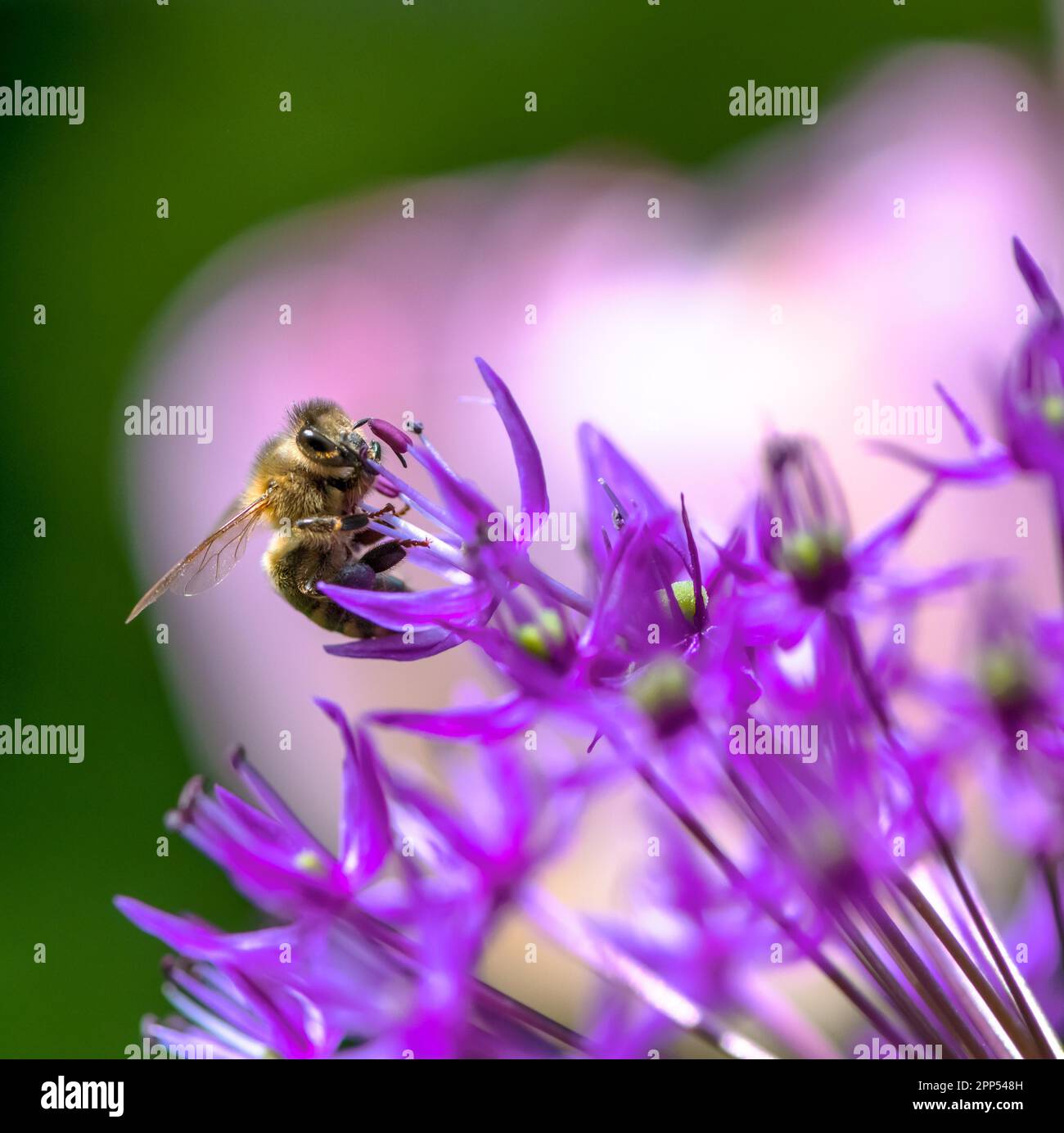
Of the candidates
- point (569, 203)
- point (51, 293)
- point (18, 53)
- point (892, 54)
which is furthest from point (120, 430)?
point (892, 54)

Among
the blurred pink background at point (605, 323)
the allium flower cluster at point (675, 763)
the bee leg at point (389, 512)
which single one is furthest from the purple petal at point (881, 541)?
the blurred pink background at point (605, 323)

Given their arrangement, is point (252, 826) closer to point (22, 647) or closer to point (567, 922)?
point (567, 922)

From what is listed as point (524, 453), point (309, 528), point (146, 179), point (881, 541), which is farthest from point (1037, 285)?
→ point (146, 179)

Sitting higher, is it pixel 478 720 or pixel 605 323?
pixel 605 323

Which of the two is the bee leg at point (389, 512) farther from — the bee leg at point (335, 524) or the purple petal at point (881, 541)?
the purple petal at point (881, 541)

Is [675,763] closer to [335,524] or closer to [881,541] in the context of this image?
[881,541]

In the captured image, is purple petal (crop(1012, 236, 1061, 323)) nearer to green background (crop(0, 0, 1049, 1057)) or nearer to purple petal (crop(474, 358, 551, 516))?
purple petal (crop(474, 358, 551, 516))
